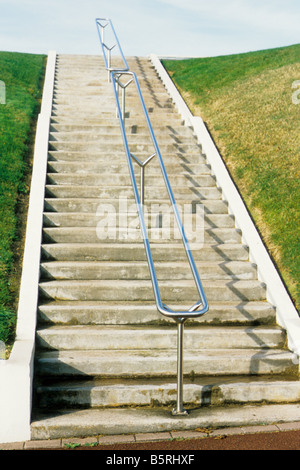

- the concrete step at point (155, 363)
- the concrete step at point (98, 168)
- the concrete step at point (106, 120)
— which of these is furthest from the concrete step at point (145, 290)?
the concrete step at point (106, 120)

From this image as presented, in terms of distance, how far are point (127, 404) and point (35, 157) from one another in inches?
166

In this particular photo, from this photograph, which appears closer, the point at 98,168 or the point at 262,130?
the point at 98,168

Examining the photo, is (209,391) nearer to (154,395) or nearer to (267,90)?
(154,395)

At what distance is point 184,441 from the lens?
4.12m

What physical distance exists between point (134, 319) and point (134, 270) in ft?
2.32

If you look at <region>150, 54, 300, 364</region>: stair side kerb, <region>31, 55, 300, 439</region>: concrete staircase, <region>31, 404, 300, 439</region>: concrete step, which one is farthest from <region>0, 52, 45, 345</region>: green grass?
<region>150, 54, 300, 364</region>: stair side kerb

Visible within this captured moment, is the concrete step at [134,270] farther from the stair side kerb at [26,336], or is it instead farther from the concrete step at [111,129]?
the concrete step at [111,129]

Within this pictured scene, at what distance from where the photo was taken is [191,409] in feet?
15.1

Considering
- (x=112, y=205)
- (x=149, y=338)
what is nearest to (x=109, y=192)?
(x=112, y=205)

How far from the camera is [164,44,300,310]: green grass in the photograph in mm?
6578

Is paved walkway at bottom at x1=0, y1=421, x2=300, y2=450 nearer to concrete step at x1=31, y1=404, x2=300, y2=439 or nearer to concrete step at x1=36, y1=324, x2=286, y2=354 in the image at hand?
concrete step at x1=31, y1=404, x2=300, y2=439

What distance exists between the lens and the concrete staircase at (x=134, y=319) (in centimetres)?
461

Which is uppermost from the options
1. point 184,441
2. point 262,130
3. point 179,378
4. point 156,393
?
point 262,130

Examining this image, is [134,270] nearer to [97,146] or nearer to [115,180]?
[115,180]
